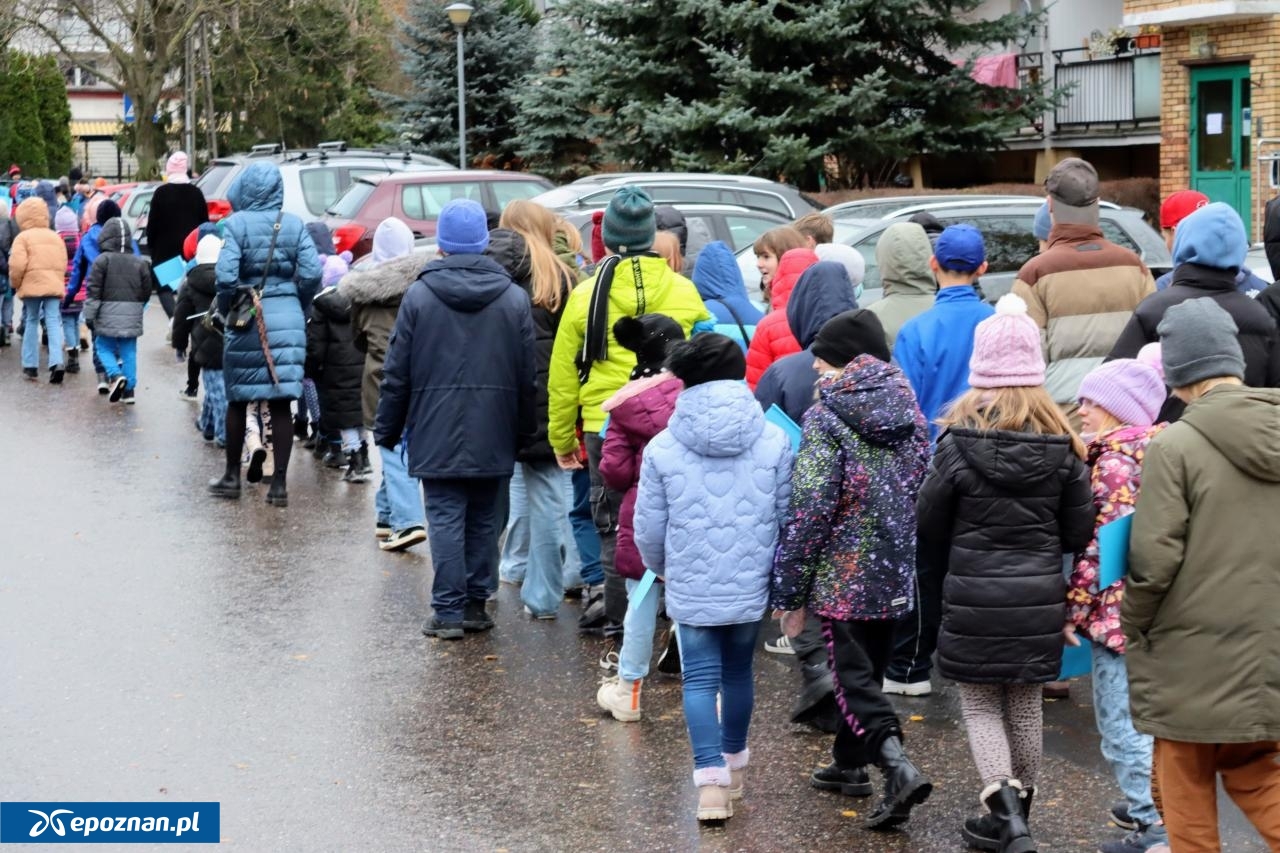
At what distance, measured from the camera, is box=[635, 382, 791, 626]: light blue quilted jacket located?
20.1 ft

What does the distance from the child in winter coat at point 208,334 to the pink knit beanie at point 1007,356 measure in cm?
Result: 758

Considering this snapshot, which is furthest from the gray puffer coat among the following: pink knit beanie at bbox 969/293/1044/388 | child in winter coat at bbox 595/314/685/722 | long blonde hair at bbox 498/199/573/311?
pink knit beanie at bbox 969/293/1044/388

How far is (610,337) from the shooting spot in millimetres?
8055

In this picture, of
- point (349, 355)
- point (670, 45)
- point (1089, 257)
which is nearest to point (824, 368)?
point (1089, 257)

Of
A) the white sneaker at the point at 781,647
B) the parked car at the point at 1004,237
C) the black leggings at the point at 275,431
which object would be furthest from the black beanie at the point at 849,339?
the parked car at the point at 1004,237

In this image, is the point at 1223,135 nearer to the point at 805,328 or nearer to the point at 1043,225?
the point at 1043,225

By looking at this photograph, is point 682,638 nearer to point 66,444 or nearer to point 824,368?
point 824,368

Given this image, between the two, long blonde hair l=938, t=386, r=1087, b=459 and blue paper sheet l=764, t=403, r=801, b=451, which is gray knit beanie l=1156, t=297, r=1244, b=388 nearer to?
long blonde hair l=938, t=386, r=1087, b=459

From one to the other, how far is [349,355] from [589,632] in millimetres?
4058

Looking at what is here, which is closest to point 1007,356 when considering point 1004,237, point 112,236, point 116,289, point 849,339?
point 849,339

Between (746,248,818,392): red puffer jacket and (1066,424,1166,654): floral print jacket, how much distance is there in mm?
2619

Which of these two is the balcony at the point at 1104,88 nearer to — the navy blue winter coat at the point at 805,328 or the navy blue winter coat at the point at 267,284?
the navy blue winter coat at the point at 267,284

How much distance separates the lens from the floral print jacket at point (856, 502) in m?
6.02

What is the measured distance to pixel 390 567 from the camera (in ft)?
33.4
